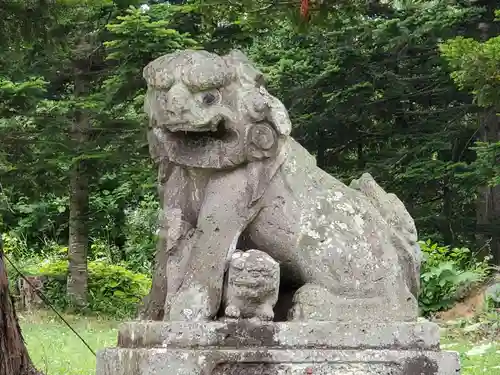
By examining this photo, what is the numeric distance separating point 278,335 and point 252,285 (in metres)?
0.19

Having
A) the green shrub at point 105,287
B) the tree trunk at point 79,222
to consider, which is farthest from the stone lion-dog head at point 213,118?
the green shrub at point 105,287

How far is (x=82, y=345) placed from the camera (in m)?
9.06

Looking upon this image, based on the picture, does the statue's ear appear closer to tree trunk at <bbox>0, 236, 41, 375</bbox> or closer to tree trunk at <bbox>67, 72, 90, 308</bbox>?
tree trunk at <bbox>0, 236, 41, 375</bbox>

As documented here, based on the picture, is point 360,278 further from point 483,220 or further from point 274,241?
point 483,220

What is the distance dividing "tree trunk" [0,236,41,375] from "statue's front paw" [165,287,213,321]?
1.61 m

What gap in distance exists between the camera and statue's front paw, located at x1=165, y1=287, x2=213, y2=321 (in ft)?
9.93

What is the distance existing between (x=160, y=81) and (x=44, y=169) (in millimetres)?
9921

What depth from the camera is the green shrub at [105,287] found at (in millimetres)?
13164

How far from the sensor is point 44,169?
12766 millimetres

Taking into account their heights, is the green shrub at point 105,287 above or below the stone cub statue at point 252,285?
below

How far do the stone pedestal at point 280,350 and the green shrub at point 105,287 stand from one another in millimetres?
10155

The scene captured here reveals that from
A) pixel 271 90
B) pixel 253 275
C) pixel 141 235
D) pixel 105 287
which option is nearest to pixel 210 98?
pixel 253 275

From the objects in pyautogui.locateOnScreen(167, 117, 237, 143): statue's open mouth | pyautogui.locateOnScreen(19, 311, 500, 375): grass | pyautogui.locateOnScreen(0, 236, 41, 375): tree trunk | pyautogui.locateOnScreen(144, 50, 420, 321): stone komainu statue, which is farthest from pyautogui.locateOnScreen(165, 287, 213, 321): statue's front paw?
pyautogui.locateOnScreen(19, 311, 500, 375): grass

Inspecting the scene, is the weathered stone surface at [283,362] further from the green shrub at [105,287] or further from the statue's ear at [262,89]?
the green shrub at [105,287]
